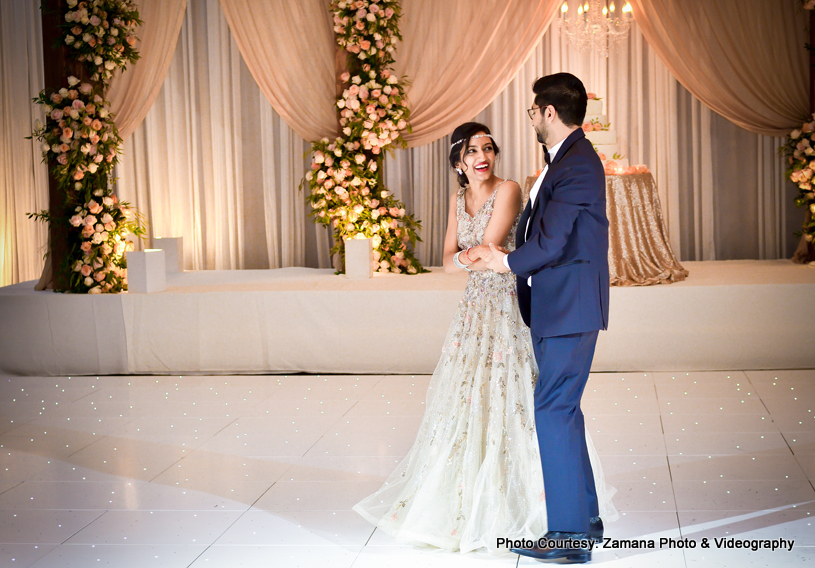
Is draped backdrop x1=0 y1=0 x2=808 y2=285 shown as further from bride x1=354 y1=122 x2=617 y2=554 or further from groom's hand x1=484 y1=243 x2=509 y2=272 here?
groom's hand x1=484 y1=243 x2=509 y2=272

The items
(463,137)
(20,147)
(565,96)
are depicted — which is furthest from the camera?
(20,147)

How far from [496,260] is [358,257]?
3.54m

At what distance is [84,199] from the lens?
5.96m

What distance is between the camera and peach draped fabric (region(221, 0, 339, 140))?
6629 mm

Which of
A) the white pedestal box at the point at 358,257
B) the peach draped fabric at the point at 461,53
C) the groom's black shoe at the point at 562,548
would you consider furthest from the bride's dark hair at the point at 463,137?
the peach draped fabric at the point at 461,53

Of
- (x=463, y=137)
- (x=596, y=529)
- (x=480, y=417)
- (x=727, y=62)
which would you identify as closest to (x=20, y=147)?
(x=727, y=62)

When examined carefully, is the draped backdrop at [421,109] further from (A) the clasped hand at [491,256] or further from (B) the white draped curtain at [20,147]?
(A) the clasped hand at [491,256]

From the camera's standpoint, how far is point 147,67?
652 centimetres

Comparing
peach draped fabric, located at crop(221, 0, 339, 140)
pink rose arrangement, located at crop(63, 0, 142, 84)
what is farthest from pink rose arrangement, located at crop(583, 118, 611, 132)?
pink rose arrangement, located at crop(63, 0, 142, 84)

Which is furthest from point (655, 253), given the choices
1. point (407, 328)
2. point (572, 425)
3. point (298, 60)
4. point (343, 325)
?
point (572, 425)

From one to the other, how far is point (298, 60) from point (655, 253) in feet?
10.2

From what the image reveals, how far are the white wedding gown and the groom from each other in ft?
0.49

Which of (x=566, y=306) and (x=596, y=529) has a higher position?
(x=566, y=306)

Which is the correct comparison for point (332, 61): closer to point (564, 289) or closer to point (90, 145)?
point (90, 145)
